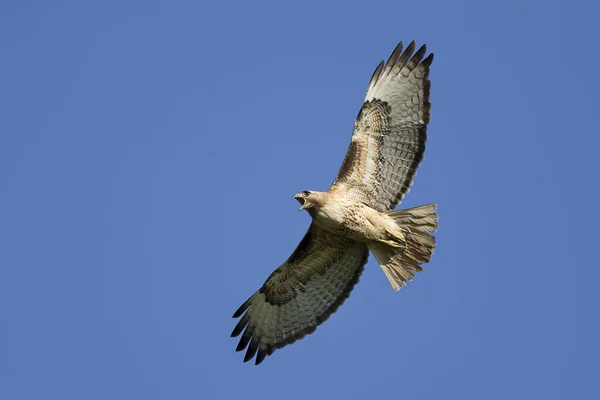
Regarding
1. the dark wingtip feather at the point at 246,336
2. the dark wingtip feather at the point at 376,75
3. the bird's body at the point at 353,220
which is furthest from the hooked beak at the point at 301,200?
the dark wingtip feather at the point at 246,336

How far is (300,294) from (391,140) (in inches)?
98.3

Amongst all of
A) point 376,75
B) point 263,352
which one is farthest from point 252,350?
point 376,75

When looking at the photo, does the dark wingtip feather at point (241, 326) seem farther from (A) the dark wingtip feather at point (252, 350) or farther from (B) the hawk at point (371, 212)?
(B) the hawk at point (371, 212)

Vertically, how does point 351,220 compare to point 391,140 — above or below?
below

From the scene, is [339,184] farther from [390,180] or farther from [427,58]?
[427,58]

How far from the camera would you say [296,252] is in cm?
1178

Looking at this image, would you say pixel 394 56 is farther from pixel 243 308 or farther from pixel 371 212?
pixel 243 308

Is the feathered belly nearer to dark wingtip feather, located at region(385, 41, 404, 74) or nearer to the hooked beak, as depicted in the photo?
the hooked beak

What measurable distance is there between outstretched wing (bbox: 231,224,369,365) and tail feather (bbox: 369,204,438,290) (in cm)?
42

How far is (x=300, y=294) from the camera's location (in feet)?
39.9

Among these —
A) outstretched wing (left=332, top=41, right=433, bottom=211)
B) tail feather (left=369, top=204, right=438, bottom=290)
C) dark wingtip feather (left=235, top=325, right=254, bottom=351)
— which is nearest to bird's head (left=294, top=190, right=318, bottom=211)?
outstretched wing (left=332, top=41, right=433, bottom=211)

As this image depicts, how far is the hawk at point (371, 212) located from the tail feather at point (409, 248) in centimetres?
1

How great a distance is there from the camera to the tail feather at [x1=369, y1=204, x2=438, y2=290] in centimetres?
1128

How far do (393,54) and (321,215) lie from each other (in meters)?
2.47
